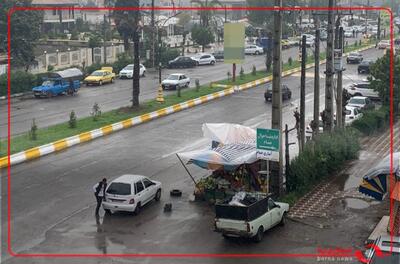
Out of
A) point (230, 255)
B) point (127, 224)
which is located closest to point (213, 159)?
point (127, 224)

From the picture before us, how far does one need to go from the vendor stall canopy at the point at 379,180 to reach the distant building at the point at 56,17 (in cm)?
8588

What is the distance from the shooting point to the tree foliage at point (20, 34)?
2480 inches

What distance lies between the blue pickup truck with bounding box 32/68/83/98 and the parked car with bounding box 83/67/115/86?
1942 mm

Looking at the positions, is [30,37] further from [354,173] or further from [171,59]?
[354,173]

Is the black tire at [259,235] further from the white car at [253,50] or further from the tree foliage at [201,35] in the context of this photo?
the white car at [253,50]

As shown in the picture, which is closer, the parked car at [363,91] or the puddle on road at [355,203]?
Result: the puddle on road at [355,203]

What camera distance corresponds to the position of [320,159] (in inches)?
1081

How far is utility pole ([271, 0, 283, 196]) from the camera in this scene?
23317 millimetres

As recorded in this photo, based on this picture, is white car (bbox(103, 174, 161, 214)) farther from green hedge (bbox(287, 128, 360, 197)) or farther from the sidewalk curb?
the sidewalk curb

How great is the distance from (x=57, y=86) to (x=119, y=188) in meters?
29.8

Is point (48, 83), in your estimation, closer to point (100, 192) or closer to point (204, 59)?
point (204, 59)

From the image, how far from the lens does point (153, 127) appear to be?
1566 inches

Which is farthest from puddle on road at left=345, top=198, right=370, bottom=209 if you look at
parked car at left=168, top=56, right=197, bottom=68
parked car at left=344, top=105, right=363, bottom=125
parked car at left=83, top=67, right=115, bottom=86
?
parked car at left=168, top=56, right=197, bottom=68

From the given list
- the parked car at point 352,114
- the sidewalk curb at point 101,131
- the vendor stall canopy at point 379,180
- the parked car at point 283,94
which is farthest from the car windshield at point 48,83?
the vendor stall canopy at point 379,180
